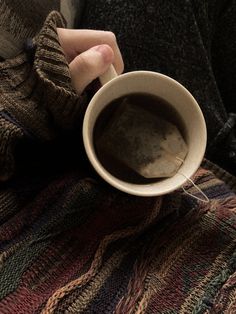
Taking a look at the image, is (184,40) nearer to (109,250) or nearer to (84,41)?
(84,41)

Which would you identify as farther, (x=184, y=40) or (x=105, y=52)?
(x=184, y=40)

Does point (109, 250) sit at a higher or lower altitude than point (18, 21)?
lower

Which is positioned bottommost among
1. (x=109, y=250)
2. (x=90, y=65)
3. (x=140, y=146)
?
(x=109, y=250)

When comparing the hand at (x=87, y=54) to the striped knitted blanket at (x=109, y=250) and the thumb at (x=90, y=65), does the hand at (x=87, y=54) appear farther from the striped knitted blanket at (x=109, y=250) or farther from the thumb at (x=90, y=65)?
the striped knitted blanket at (x=109, y=250)

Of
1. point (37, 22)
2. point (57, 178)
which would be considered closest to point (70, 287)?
point (57, 178)

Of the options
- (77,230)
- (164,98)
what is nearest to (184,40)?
(164,98)

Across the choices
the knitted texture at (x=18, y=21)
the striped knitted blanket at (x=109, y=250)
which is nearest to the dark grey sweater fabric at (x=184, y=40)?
the knitted texture at (x=18, y=21)

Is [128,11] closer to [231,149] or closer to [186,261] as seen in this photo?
→ [231,149]

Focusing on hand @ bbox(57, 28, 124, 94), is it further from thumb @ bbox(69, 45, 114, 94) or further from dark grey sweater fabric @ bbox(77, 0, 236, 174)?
dark grey sweater fabric @ bbox(77, 0, 236, 174)
